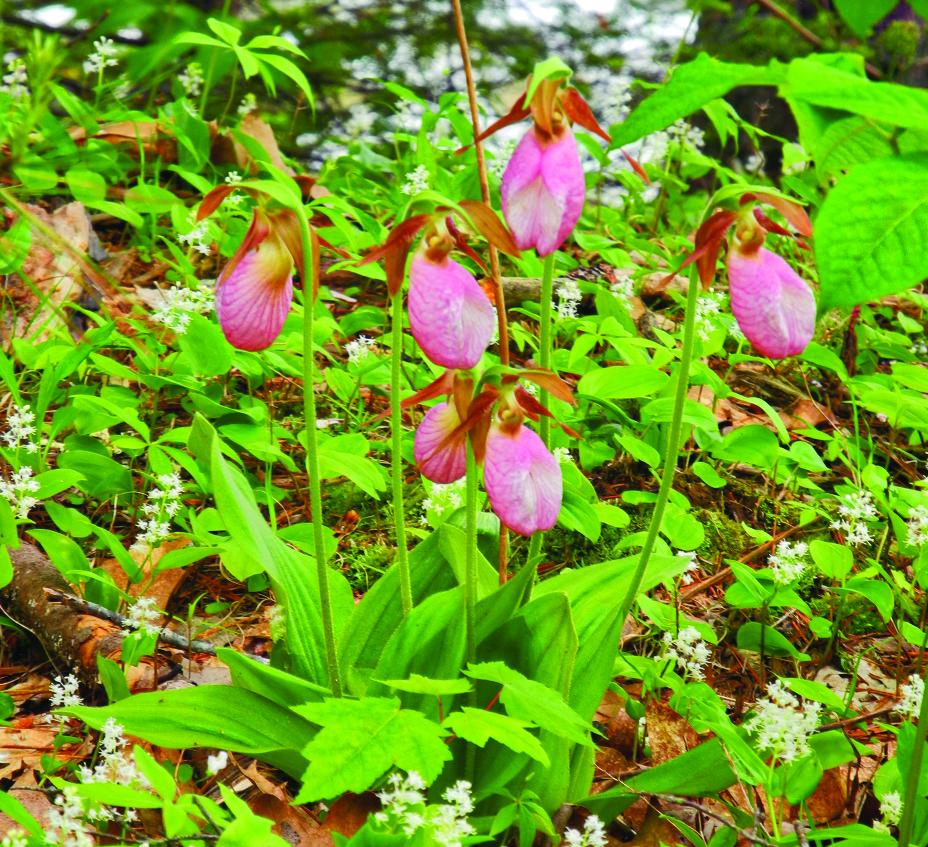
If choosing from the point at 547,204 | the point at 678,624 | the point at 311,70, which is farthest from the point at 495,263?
the point at 311,70

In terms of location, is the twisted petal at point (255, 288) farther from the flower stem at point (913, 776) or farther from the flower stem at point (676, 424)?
the flower stem at point (913, 776)

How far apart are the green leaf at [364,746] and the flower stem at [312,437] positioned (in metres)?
0.29

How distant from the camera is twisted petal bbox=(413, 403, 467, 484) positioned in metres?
1.34

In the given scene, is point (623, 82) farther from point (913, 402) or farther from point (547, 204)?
point (547, 204)

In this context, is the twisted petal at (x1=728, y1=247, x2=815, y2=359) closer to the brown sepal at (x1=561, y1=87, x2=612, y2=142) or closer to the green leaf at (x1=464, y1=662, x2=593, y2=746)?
the brown sepal at (x1=561, y1=87, x2=612, y2=142)

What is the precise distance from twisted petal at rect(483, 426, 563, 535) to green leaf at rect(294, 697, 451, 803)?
0.31 meters

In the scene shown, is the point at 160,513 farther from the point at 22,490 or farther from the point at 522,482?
the point at 522,482

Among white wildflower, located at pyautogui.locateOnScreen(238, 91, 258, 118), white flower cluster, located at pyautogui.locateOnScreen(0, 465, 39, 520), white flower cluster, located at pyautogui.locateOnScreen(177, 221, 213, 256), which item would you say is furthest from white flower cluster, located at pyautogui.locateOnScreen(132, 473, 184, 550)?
white wildflower, located at pyautogui.locateOnScreen(238, 91, 258, 118)

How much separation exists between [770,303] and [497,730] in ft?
2.15

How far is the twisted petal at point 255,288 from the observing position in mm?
1228

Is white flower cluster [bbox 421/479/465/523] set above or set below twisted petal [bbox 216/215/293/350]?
below

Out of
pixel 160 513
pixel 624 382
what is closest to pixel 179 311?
pixel 160 513

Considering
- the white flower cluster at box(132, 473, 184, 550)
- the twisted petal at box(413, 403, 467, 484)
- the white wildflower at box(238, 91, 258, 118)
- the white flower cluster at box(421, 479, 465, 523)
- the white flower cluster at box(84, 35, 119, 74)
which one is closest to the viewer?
the twisted petal at box(413, 403, 467, 484)

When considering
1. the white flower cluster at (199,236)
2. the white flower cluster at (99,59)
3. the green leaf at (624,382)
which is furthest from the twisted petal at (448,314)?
the white flower cluster at (99,59)
